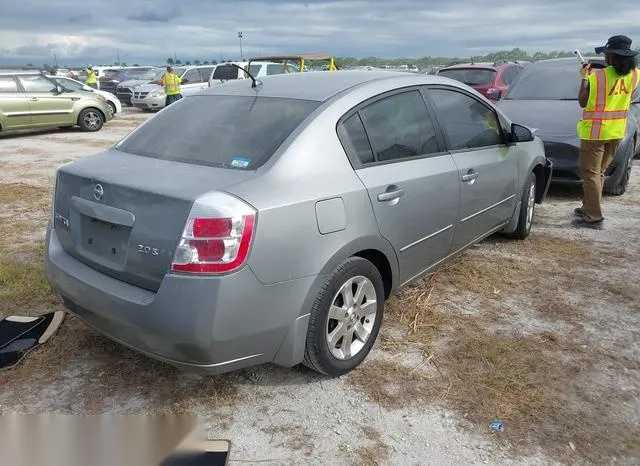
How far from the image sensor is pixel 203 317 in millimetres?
2439

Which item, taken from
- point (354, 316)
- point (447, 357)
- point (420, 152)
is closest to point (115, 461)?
point (354, 316)

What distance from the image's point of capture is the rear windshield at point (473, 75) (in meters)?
13.3

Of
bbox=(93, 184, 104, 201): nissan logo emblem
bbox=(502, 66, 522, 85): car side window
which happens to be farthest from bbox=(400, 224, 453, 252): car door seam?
bbox=(502, 66, 522, 85): car side window

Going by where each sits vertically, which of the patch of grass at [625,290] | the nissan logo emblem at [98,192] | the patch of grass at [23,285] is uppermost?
the nissan logo emblem at [98,192]

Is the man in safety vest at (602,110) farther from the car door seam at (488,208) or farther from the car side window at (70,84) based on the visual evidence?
the car side window at (70,84)

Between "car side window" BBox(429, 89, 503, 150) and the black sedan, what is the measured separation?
258cm

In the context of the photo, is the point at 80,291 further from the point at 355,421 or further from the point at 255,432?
the point at 355,421

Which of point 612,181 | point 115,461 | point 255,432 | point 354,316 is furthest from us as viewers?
point 612,181

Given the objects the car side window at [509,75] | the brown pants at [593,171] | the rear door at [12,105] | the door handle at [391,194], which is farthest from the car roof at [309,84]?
the rear door at [12,105]

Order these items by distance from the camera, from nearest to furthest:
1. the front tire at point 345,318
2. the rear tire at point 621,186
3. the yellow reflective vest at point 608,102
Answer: the front tire at point 345,318 < the yellow reflective vest at point 608,102 < the rear tire at point 621,186

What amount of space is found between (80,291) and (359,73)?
2254mm

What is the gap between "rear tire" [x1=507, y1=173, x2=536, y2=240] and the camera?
5223mm

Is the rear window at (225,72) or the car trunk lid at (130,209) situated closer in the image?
the car trunk lid at (130,209)

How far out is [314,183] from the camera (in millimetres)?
2812
